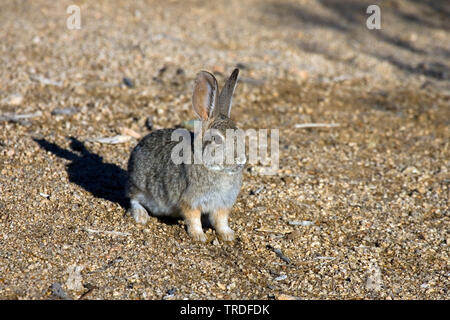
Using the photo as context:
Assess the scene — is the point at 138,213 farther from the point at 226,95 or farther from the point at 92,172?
the point at 226,95

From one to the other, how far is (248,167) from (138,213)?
6.78ft

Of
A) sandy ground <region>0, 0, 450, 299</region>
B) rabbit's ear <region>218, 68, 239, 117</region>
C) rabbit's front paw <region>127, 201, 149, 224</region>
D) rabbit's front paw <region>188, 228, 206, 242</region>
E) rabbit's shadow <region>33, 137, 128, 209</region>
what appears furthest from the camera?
rabbit's shadow <region>33, 137, 128, 209</region>

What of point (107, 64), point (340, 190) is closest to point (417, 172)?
point (340, 190)

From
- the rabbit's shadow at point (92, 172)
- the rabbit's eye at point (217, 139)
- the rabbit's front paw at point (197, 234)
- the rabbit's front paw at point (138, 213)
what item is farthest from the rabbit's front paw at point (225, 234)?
the rabbit's shadow at point (92, 172)

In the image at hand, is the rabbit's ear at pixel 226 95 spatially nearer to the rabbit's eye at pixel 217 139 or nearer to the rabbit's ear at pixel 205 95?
the rabbit's ear at pixel 205 95

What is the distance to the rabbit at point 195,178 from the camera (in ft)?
18.4

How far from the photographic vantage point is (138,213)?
20.6ft

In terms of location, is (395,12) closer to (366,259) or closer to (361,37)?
(361,37)

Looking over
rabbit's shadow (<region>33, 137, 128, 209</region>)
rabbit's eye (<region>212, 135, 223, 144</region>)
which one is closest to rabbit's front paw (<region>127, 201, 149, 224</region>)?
rabbit's shadow (<region>33, 137, 128, 209</region>)

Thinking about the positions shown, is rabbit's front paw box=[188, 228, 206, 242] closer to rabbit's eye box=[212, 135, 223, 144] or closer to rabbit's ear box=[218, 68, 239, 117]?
rabbit's eye box=[212, 135, 223, 144]

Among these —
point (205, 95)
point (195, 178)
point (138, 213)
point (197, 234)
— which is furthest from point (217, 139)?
point (138, 213)

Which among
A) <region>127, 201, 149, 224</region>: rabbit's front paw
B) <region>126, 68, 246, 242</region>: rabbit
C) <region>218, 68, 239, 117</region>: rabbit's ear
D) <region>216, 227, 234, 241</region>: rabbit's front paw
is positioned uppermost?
<region>218, 68, 239, 117</region>: rabbit's ear

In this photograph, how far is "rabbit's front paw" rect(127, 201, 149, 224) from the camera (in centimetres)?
623
